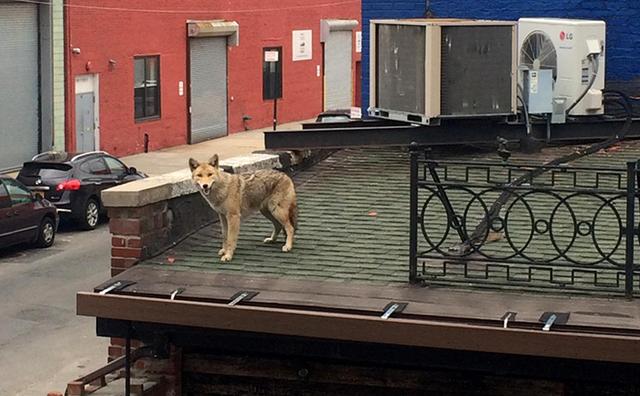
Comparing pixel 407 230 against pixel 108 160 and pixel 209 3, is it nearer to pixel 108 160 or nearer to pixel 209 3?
pixel 108 160

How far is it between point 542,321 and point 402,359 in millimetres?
950

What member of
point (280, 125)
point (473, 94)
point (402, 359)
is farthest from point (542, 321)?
point (280, 125)

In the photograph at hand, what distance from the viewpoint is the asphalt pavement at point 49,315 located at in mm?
17234

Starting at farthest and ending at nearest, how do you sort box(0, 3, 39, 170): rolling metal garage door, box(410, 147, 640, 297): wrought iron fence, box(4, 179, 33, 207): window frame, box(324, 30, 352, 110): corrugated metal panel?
box(324, 30, 352, 110): corrugated metal panel → box(0, 3, 39, 170): rolling metal garage door → box(4, 179, 33, 207): window frame → box(410, 147, 640, 297): wrought iron fence

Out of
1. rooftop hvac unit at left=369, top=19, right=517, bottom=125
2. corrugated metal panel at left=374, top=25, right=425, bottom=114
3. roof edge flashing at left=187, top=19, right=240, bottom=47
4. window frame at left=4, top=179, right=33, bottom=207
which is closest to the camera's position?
rooftop hvac unit at left=369, top=19, right=517, bottom=125

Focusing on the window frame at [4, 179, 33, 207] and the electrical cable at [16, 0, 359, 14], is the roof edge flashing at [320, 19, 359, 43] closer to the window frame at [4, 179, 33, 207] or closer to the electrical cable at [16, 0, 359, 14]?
the electrical cable at [16, 0, 359, 14]

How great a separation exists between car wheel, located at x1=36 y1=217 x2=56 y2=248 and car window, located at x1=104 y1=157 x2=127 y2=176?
337 centimetres

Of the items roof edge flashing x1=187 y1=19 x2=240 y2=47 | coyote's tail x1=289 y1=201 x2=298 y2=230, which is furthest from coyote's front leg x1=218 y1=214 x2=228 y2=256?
roof edge flashing x1=187 y1=19 x2=240 y2=47

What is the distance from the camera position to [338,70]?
5472 centimetres

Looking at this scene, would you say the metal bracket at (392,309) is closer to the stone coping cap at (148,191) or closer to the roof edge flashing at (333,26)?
the stone coping cap at (148,191)

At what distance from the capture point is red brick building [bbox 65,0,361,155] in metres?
37.5

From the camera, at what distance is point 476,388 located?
30.5 feet

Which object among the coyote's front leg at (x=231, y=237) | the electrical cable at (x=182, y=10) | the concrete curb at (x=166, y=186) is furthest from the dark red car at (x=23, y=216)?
Answer: the coyote's front leg at (x=231, y=237)

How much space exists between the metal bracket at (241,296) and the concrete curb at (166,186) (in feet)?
4.49
